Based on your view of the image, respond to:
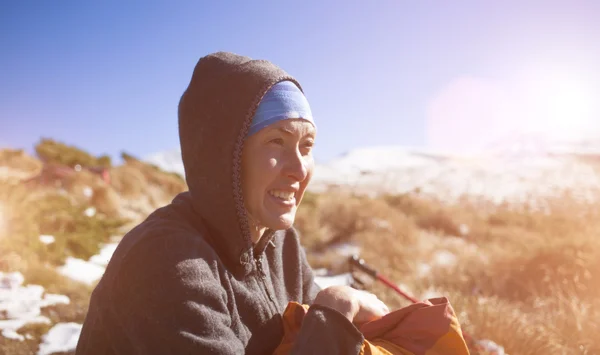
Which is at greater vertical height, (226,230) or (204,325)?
(226,230)

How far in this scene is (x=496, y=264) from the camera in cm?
608

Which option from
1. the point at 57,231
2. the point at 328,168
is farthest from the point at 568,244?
the point at 328,168

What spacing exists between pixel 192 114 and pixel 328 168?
6773cm

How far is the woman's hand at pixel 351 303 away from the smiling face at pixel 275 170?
1.03 feet

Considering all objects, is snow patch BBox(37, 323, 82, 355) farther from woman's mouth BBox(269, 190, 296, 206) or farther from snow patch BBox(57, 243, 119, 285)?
woman's mouth BBox(269, 190, 296, 206)

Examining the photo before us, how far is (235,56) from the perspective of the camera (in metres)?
1.90

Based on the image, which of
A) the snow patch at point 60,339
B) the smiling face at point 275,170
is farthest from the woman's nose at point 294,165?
the snow patch at point 60,339

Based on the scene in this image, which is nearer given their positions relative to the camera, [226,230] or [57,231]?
[226,230]

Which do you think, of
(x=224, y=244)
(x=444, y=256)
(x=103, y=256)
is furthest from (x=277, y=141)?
(x=444, y=256)

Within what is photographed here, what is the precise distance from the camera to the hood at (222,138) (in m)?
1.72

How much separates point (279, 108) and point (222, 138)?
237 millimetres

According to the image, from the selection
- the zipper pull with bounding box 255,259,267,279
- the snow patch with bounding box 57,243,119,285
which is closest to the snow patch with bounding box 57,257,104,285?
the snow patch with bounding box 57,243,119,285

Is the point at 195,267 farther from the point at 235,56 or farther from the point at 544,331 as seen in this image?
the point at 544,331

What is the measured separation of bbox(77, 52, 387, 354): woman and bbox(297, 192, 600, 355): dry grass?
2.10 m
